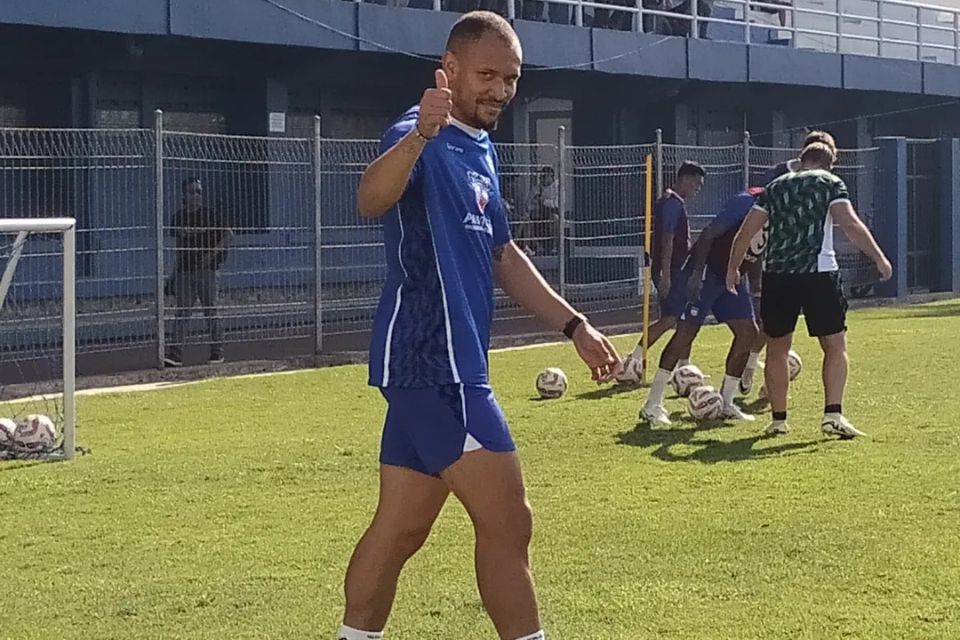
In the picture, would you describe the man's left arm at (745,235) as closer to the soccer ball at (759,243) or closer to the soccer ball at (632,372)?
the soccer ball at (759,243)

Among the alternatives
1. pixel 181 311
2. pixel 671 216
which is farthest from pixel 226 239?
pixel 671 216

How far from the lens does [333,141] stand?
57.5 feet

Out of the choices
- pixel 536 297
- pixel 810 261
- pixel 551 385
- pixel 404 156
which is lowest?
pixel 551 385

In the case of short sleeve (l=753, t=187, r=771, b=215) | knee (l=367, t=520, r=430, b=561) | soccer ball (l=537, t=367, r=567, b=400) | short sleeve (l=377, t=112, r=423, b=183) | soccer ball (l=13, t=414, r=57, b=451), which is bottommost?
soccer ball (l=13, t=414, r=57, b=451)

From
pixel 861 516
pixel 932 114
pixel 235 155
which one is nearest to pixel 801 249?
pixel 861 516

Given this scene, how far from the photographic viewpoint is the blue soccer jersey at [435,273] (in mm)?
4656

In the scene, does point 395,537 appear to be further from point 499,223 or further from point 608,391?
point 608,391

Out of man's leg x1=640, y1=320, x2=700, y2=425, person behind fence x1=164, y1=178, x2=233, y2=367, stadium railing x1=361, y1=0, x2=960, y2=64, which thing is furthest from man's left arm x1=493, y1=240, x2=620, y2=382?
stadium railing x1=361, y1=0, x2=960, y2=64

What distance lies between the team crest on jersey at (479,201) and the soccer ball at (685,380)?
7501 mm

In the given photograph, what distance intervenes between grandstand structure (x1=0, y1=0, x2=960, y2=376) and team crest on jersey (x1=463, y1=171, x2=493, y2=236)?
9.50 m

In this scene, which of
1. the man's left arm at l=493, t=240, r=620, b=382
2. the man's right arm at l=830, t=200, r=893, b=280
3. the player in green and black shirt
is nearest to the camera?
the man's left arm at l=493, t=240, r=620, b=382

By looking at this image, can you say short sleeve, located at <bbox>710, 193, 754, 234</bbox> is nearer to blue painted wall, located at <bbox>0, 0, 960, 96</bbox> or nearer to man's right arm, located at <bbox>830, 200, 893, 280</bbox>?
man's right arm, located at <bbox>830, 200, 893, 280</bbox>

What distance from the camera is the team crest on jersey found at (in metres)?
4.72

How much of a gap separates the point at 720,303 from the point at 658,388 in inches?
37.7
